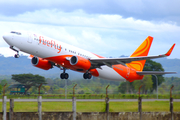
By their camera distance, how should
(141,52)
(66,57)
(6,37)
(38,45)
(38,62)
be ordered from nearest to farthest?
(6,37)
(38,45)
(66,57)
(38,62)
(141,52)

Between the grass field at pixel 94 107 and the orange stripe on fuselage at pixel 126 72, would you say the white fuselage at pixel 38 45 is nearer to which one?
the orange stripe on fuselage at pixel 126 72

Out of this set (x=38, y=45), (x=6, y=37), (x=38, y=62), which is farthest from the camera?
(x=38, y=62)

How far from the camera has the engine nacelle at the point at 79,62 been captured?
1453 inches

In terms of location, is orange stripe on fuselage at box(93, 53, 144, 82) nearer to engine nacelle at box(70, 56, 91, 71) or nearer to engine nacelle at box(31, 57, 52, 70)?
engine nacelle at box(70, 56, 91, 71)

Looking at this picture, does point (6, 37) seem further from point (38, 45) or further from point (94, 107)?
point (94, 107)

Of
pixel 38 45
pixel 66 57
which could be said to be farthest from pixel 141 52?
pixel 38 45

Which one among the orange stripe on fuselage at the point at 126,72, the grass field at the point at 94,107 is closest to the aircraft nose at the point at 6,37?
the grass field at the point at 94,107

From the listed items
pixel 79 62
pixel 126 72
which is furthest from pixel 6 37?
pixel 126 72

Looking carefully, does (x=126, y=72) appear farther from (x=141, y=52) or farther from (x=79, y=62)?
(x=79, y=62)

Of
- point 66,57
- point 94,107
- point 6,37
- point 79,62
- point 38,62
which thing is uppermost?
point 6,37

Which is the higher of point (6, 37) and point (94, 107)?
Result: point (6, 37)

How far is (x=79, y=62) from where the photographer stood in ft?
121

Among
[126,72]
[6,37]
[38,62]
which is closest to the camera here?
[6,37]

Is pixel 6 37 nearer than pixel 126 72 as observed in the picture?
Yes
